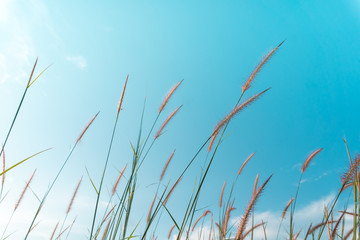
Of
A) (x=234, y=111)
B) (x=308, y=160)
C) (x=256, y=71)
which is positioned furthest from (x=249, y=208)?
(x=308, y=160)

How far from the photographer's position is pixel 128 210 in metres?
2.26

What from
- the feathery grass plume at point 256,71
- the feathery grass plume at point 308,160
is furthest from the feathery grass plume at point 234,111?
the feathery grass plume at point 308,160

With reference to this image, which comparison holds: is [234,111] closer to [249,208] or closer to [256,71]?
[256,71]

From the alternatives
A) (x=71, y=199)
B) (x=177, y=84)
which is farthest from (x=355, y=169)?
(x=71, y=199)

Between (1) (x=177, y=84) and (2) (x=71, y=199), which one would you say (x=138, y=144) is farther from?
(2) (x=71, y=199)

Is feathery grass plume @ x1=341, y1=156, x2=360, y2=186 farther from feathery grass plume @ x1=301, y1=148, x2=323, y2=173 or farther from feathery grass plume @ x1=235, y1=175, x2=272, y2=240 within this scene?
feathery grass plume @ x1=301, y1=148, x2=323, y2=173

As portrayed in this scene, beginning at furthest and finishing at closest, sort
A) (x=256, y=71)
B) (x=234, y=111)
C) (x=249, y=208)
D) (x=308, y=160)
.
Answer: (x=308, y=160), (x=256, y=71), (x=234, y=111), (x=249, y=208)

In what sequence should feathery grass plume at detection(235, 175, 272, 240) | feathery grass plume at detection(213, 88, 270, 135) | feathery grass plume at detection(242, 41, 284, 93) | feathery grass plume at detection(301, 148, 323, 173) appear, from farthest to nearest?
feathery grass plume at detection(301, 148, 323, 173)
feathery grass plume at detection(242, 41, 284, 93)
feathery grass plume at detection(213, 88, 270, 135)
feathery grass plume at detection(235, 175, 272, 240)

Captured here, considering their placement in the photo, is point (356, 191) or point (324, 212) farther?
point (324, 212)

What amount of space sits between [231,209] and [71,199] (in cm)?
189

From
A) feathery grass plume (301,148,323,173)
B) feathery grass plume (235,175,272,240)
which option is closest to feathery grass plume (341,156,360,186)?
feathery grass plume (235,175,272,240)

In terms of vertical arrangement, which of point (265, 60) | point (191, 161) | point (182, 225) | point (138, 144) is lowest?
point (182, 225)

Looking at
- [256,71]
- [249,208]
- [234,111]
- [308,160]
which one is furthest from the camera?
[308,160]

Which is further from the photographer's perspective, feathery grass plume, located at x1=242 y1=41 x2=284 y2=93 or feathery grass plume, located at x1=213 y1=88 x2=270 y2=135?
feathery grass plume, located at x1=242 y1=41 x2=284 y2=93
